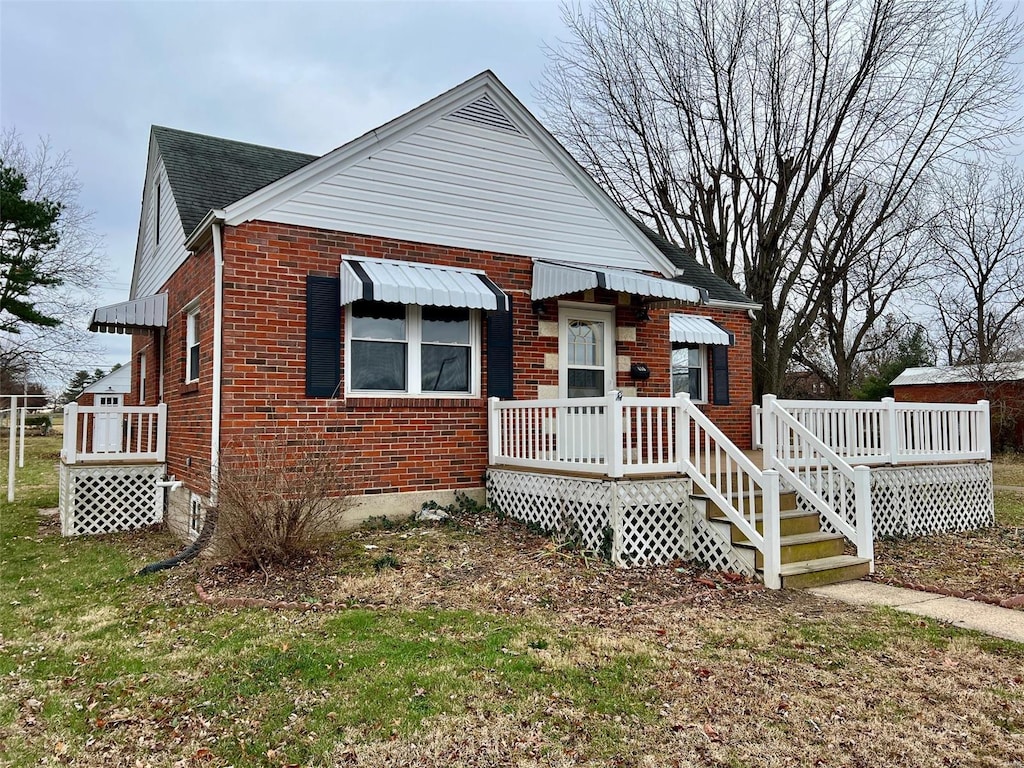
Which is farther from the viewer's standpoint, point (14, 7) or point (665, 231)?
point (665, 231)

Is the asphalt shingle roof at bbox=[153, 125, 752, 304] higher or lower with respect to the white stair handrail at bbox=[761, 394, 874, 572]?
higher

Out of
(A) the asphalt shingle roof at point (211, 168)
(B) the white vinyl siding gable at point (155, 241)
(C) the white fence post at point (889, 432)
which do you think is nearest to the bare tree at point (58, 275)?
(B) the white vinyl siding gable at point (155, 241)

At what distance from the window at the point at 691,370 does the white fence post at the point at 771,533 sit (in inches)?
286

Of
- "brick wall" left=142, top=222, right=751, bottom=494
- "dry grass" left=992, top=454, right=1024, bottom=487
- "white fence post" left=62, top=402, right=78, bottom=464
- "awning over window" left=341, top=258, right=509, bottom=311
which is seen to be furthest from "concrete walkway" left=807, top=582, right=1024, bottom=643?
"dry grass" left=992, top=454, right=1024, bottom=487

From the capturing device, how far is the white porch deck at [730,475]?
23.6 feet

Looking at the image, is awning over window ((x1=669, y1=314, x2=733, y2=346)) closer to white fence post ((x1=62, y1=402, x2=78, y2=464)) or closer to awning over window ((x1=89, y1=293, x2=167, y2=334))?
awning over window ((x1=89, y1=293, x2=167, y2=334))

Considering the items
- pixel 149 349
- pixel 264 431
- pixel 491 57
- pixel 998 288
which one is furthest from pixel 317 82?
pixel 998 288

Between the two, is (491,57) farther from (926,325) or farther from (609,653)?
(926,325)

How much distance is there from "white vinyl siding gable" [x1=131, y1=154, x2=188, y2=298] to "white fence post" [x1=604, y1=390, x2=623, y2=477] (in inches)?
Answer: 259

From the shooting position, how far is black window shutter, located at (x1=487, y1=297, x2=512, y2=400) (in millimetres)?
9359

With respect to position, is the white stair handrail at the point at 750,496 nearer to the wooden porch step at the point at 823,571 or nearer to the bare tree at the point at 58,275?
the wooden porch step at the point at 823,571

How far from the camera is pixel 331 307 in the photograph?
843cm

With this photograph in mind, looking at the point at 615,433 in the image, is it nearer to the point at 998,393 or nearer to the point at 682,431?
the point at 682,431

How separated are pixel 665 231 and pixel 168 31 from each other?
15978 mm
